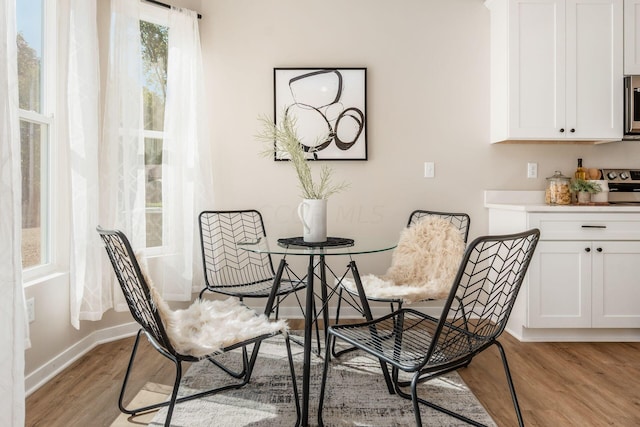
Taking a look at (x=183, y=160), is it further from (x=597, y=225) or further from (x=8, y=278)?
(x=597, y=225)

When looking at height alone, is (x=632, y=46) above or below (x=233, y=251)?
above

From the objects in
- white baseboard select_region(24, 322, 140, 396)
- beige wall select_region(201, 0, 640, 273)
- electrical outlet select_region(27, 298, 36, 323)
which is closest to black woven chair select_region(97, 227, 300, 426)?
electrical outlet select_region(27, 298, 36, 323)

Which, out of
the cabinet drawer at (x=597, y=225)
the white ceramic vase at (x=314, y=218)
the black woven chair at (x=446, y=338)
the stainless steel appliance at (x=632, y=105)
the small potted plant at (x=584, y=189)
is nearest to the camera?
the black woven chair at (x=446, y=338)

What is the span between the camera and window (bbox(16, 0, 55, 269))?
7.41ft

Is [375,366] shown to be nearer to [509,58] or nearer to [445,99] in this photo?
[445,99]

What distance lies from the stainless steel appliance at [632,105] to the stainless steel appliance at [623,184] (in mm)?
385

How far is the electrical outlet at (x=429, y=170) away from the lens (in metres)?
3.33

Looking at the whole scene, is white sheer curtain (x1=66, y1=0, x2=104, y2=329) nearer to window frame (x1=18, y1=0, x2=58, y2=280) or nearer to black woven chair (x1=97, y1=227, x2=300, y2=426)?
window frame (x1=18, y1=0, x2=58, y2=280)

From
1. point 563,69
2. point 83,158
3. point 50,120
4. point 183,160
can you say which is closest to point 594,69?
point 563,69

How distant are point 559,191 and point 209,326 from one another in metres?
2.63

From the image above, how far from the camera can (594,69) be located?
3.01 metres

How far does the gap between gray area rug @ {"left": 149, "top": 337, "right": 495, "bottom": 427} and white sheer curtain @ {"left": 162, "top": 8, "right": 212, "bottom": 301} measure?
800mm

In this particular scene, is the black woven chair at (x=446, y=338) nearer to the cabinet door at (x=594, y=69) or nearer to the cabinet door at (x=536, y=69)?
the cabinet door at (x=536, y=69)

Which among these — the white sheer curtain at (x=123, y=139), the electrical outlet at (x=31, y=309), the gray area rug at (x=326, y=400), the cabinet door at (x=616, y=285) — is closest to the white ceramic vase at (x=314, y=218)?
the gray area rug at (x=326, y=400)
